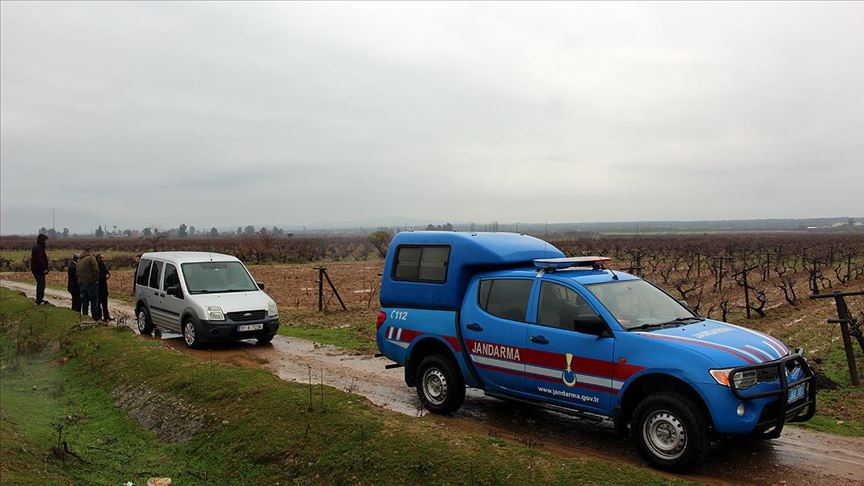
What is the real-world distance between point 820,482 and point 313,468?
4899 millimetres

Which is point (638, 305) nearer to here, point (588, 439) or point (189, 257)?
point (588, 439)

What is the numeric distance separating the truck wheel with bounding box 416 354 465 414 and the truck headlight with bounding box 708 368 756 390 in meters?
3.33

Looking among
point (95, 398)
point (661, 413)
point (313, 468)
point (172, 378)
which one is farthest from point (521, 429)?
point (95, 398)

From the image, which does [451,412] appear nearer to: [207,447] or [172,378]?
[207,447]

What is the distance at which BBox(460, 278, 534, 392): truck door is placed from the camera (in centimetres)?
747

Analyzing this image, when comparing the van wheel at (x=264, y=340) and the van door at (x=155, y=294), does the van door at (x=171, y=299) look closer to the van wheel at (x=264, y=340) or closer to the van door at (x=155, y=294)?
the van door at (x=155, y=294)

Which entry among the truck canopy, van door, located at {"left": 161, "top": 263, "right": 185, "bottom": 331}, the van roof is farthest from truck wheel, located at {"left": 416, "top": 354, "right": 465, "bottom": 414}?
the van roof

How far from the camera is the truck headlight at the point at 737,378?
5.78 m

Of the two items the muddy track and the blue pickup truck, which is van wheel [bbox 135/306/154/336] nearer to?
the muddy track

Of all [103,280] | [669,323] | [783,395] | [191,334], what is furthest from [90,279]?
[783,395]

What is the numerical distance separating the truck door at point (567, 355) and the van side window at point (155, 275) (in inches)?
417

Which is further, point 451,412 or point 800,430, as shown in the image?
point 451,412

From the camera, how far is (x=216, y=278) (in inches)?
562

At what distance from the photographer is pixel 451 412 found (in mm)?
8336
